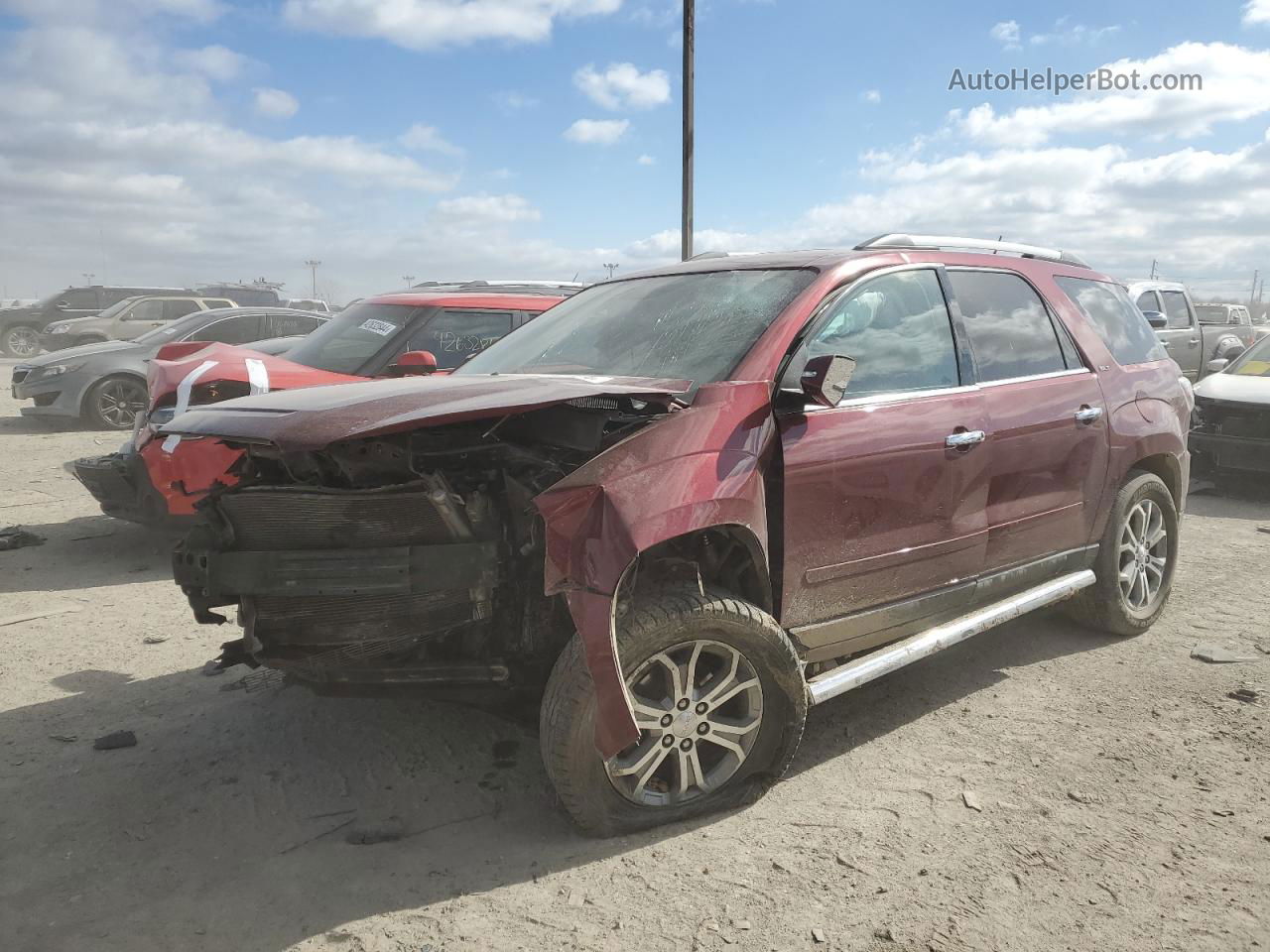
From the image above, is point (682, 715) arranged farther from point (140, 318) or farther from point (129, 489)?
point (140, 318)

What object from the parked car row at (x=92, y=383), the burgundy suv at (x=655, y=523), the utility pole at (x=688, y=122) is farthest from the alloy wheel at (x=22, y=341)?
the burgundy suv at (x=655, y=523)

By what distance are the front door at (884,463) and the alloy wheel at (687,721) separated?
303 mm

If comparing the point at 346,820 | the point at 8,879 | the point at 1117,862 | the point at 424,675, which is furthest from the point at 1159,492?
the point at 8,879

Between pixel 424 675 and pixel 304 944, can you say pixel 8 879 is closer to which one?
pixel 304 944

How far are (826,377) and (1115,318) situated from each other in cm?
268

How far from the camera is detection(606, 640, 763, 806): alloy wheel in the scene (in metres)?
Result: 2.84

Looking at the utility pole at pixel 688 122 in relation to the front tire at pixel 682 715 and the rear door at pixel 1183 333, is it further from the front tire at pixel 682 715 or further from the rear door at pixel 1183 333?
the front tire at pixel 682 715

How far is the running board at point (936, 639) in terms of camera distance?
10.5ft

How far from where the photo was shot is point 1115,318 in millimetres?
4742

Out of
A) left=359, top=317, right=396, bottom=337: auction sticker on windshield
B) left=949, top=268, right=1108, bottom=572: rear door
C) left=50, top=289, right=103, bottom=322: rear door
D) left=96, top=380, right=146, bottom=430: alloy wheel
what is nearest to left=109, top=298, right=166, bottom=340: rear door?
left=50, top=289, right=103, bottom=322: rear door

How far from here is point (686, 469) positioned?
273cm

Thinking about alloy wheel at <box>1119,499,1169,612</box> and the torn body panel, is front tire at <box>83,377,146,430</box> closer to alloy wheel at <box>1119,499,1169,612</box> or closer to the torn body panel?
the torn body panel

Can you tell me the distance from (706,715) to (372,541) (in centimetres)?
119

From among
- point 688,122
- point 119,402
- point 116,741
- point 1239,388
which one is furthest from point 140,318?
point 1239,388
